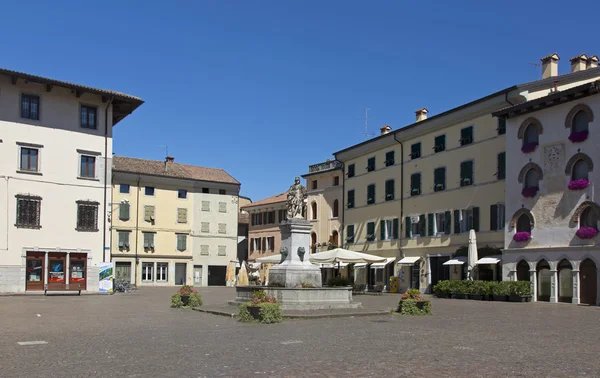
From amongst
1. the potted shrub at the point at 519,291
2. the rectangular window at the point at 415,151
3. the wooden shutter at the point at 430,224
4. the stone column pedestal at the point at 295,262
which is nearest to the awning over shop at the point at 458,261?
the wooden shutter at the point at 430,224

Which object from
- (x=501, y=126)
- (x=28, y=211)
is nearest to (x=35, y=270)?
(x=28, y=211)

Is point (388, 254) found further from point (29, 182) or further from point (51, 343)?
point (51, 343)

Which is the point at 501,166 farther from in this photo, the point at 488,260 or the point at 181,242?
the point at 181,242

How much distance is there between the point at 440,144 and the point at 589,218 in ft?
45.8

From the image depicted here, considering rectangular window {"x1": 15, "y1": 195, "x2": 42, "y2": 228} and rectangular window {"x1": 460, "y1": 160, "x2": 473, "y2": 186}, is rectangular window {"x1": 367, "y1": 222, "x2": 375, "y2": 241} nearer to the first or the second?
rectangular window {"x1": 460, "y1": 160, "x2": 473, "y2": 186}

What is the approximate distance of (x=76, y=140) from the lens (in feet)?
137

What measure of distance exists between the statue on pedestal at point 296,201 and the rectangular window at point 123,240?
39592 mm

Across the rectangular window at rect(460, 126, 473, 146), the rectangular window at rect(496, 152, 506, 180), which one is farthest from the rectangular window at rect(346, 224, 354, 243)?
the rectangular window at rect(496, 152, 506, 180)

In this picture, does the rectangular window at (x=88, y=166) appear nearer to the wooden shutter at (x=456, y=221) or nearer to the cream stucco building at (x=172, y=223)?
the cream stucco building at (x=172, y=223)

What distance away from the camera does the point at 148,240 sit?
2499 inches

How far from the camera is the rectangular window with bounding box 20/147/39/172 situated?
3984 cm

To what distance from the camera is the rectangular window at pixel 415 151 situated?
46.0 metres

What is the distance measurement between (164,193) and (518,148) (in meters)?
38.9

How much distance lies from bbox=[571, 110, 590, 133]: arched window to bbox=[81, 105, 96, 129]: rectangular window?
28.6m
